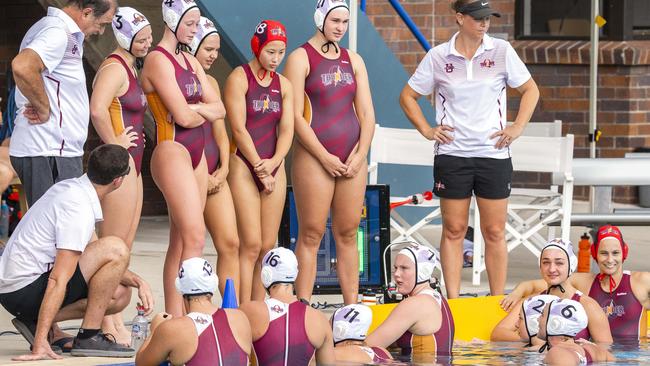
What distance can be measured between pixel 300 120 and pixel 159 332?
102 inches

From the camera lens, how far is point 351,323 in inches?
314

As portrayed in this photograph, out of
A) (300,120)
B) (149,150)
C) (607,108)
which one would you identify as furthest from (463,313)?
(607,108)

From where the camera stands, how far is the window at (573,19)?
60.8 feet

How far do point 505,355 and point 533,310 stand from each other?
46cm

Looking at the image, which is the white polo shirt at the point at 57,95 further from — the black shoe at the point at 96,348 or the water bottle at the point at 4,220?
the water bottle at the point at 4,220

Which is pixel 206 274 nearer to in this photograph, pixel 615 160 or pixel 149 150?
pixel 615 160

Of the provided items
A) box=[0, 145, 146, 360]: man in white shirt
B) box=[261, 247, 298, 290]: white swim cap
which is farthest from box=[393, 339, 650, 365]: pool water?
box=[0, 145, 146, 360]: man in white shirt

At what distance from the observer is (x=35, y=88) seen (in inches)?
312

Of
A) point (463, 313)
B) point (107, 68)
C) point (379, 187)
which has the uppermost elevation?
point (107, 68)

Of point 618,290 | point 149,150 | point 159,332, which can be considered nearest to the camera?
point 159,332

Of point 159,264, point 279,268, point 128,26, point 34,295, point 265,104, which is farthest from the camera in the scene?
point 159,264

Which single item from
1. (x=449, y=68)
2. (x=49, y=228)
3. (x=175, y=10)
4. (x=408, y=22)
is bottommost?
(x=49, y=228)

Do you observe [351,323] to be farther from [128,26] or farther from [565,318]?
[128,26]

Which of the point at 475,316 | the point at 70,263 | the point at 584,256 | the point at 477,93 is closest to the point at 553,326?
the point at 475,316
